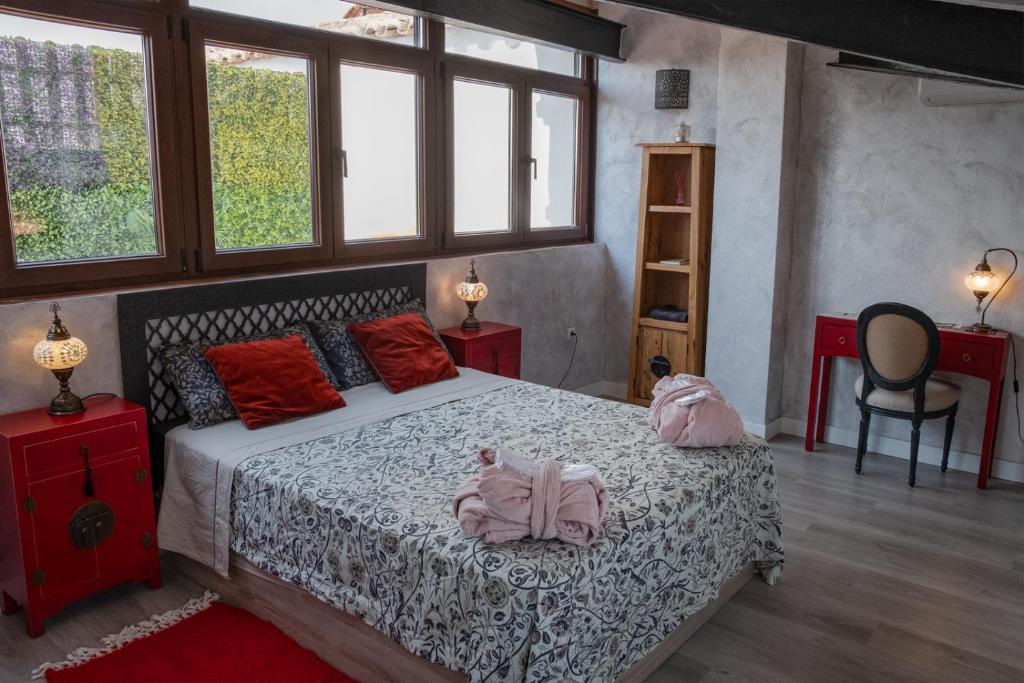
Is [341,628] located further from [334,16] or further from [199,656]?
[334,16]

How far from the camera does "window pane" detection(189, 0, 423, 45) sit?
12.5ft

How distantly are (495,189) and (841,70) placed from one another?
88.9 inches

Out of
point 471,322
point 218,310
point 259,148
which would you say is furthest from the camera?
point 471,322

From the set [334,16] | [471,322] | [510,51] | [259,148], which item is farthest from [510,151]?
[259,148]

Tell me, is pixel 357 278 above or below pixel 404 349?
above

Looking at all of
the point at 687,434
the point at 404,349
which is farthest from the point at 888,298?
the point at 404,349

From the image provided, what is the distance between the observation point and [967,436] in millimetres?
4633

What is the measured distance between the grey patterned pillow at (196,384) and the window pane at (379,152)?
1251 millimetres

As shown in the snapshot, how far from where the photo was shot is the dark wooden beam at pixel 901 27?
1085mm

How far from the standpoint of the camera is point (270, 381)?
11.5 ft

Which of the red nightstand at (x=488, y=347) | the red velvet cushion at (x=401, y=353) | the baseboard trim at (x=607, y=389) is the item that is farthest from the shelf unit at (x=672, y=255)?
the red velvet cushion at (x=401, y=353)

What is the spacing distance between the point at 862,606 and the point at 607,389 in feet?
10.5

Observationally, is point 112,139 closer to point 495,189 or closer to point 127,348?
point 127,348

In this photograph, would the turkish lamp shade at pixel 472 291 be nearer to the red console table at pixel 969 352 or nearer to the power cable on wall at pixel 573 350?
the power cable on wall at pixel 573 350
